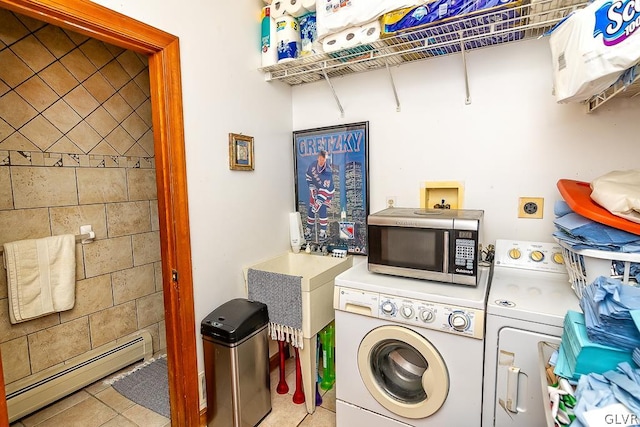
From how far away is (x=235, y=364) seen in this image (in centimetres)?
158

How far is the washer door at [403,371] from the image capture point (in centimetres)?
131

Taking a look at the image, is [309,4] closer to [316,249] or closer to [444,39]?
[444,39]

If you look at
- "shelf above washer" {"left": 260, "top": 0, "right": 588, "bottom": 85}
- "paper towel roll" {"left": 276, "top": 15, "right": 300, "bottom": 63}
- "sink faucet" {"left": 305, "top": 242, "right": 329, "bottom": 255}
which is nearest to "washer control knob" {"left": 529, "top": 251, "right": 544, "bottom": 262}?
"shelf above washer" {"left": 260, "top": 0, "right": 588, "bottom": 85}

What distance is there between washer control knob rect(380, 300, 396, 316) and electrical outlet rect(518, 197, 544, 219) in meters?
0.93

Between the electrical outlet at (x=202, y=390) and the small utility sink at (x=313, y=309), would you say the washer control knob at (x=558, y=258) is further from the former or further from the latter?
the electrical outlet at (x=202, y=390)

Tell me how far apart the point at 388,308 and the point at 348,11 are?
148 centimetres

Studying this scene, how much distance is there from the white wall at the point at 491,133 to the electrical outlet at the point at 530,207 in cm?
3

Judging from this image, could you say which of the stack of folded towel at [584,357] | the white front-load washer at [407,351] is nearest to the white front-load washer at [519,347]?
the white front-load washer at [407,351]

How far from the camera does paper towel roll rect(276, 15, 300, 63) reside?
188 cm

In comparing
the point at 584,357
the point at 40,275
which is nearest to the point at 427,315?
the point at 584,357

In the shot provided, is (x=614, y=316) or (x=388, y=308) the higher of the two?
(x=614, y=316)

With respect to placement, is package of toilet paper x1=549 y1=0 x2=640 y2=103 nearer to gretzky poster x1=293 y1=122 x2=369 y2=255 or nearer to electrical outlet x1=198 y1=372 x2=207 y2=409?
gretzky poster x1=293 y1=122 x2=369 y2=255

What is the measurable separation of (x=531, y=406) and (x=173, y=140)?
1888mm

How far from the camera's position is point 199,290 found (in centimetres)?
169
